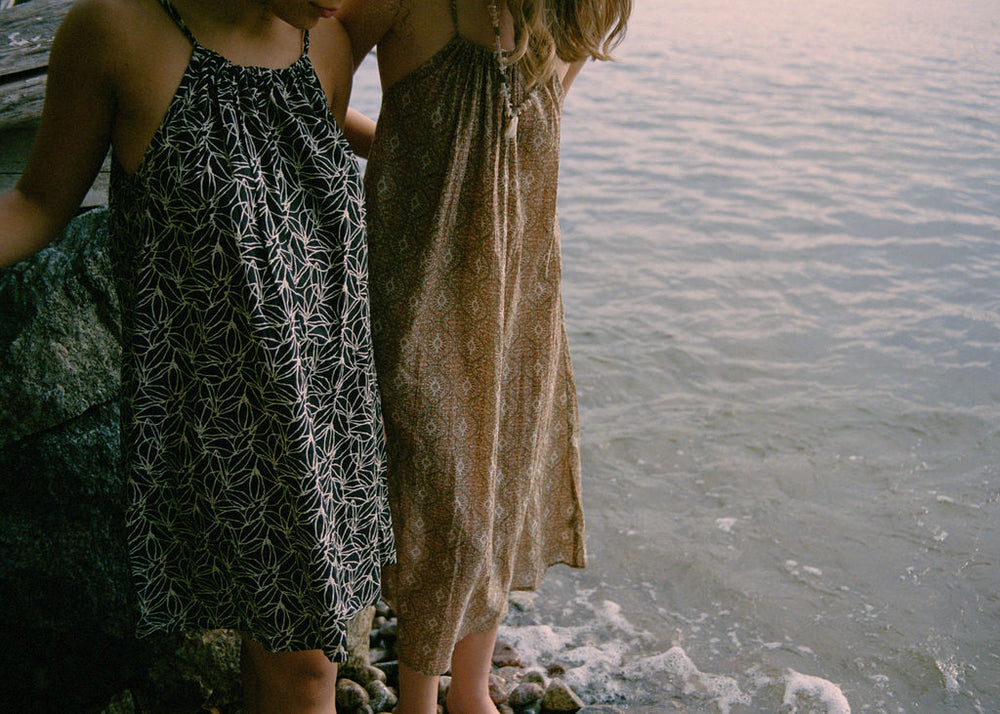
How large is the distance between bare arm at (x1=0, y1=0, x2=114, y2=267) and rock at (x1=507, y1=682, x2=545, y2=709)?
1.90m

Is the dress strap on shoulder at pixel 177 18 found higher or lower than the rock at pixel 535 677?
higher

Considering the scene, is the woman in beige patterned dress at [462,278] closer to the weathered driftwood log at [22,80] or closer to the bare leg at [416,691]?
the bare leg at [416,691]

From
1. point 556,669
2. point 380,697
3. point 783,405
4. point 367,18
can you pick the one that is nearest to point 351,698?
point 380,697

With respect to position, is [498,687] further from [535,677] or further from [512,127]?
[512,127]

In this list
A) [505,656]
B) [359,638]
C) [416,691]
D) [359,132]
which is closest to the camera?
[359,132]

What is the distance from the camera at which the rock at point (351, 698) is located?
8.30ft

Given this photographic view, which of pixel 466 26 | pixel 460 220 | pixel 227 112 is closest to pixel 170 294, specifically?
pixel 227 112

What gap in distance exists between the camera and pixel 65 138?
1372mm

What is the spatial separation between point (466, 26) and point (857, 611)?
2.62 meters

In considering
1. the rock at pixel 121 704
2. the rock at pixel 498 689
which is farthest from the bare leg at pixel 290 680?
the rock at pixel 498 689

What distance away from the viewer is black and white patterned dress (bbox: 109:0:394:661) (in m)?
1.39

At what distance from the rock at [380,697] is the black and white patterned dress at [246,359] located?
107 centimetres

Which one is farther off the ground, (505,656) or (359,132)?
(359,132)

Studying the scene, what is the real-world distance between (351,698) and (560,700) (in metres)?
Answer: 0.63
